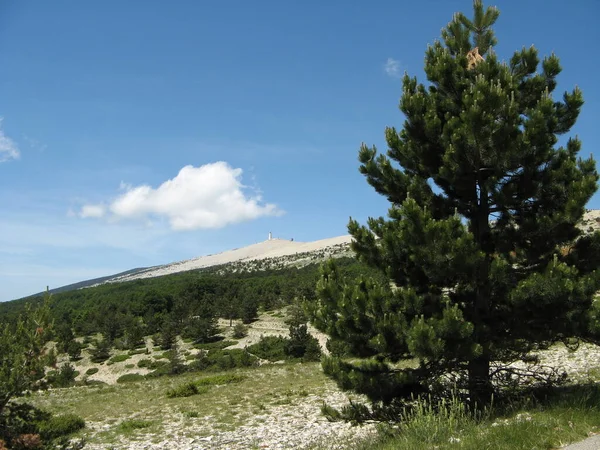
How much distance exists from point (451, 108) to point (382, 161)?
78.3 inches

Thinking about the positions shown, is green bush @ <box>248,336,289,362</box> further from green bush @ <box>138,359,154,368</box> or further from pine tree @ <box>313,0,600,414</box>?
pine tree @ <box>313,0,600,414</box>

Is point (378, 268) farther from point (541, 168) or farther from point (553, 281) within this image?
point (541, 168)

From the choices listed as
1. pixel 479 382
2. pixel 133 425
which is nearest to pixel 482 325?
pixel 479 382

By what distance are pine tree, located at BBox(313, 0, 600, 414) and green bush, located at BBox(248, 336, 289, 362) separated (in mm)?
38013

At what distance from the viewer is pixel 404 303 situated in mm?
9242

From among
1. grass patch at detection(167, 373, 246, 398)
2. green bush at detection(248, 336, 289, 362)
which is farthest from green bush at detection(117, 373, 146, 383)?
grass patch at detection(167, 373, 246, 398)

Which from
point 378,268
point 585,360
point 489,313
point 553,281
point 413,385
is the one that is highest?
point 378,268

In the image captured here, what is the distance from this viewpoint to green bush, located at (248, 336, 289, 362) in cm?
4688

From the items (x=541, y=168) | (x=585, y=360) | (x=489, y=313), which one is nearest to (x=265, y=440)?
(x=489, y=313)

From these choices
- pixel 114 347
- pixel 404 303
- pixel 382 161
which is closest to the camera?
pixel 404 303

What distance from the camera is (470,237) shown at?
339 inches

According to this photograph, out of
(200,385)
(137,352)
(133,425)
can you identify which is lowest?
(137,352)

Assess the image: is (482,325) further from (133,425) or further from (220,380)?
(220,380)

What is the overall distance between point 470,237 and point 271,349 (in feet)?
143
